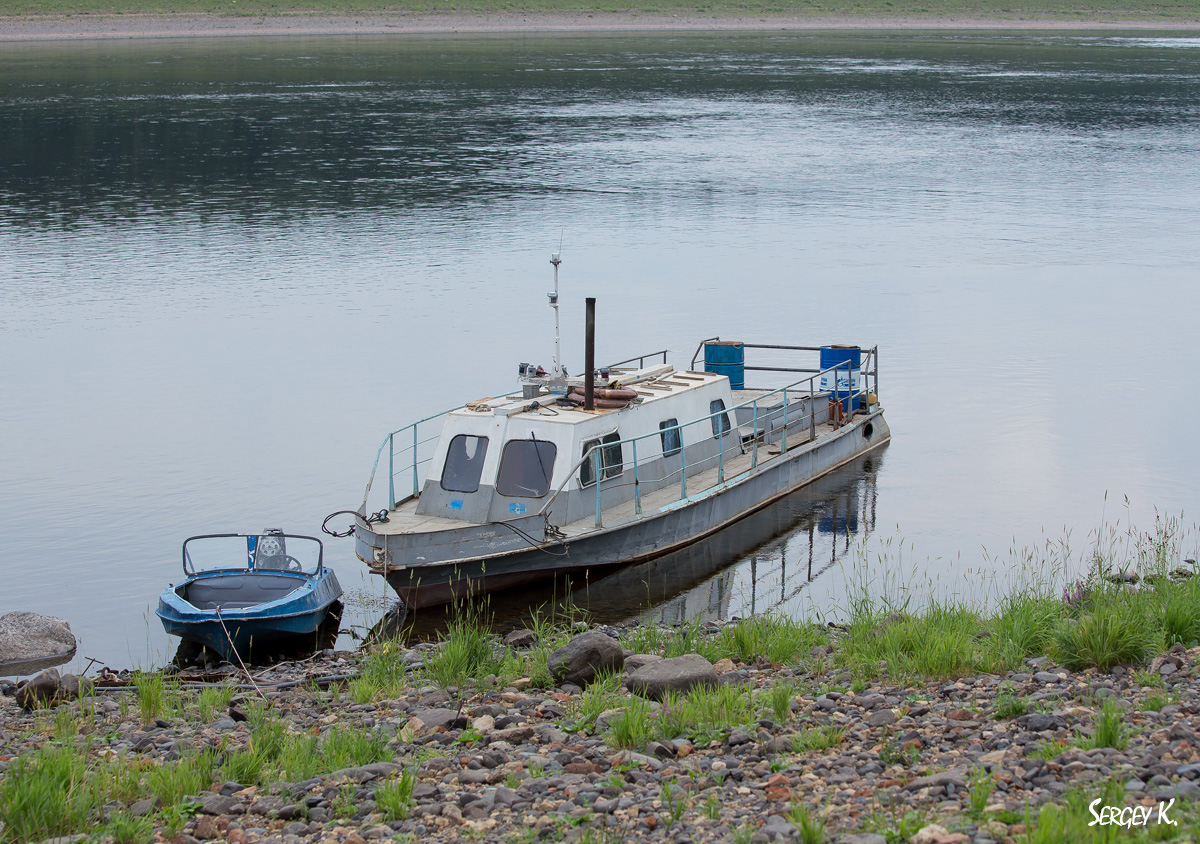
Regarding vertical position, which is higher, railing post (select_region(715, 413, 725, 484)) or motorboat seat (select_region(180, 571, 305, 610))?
railing post (select_region(715, 413, 725, 484))

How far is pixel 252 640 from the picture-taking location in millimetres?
17578

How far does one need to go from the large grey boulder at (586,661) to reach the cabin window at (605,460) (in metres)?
7.72

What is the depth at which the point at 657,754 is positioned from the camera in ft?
33.3

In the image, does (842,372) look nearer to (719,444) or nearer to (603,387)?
(719,444)

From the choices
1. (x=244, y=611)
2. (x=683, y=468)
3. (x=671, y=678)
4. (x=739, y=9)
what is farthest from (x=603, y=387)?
(x=739, y=9)

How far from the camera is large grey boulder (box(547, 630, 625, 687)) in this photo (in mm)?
12859

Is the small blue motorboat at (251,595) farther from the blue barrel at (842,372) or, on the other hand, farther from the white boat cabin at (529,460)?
the blue barrel at (842,372)

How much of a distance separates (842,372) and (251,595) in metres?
14.7

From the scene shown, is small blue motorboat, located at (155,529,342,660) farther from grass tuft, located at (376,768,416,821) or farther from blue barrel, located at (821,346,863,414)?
blue barrel, located at (821,346,863,414)

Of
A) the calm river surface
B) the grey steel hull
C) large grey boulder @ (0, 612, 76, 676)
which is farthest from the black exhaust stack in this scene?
large grey boulder @ (0, 612, 76, 676)

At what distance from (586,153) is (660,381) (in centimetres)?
4508

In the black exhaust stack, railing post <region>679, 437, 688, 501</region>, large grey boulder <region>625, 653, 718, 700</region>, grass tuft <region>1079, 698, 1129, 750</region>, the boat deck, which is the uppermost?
the black exhaust stack

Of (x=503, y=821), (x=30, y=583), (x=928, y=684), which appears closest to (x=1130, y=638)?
(x=928, y=684)

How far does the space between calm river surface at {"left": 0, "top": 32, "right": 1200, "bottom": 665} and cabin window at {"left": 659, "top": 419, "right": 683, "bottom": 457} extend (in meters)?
2.27
